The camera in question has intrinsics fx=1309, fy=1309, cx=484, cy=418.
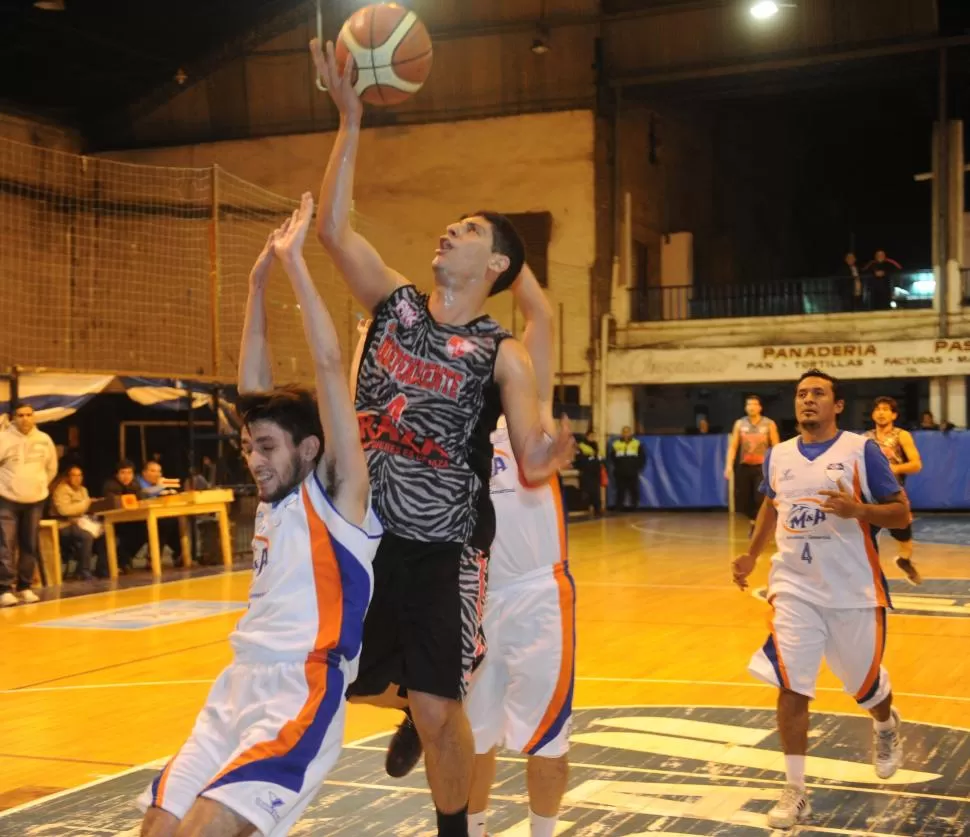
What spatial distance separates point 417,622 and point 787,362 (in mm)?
22627

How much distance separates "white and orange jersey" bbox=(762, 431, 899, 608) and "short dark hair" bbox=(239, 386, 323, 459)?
2793 millimetres

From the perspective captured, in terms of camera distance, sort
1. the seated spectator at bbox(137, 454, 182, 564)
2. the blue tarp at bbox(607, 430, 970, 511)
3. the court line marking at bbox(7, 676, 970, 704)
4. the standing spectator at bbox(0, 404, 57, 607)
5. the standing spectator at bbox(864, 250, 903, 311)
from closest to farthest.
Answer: the court line marking at bbox(7, 676, 970, 704) → the standing spectator at bbox(0, 404, 57, 607) → the seated spectator at bbox(137, 454, 182, 564) → the blue tarp at bbox(607, 430, 970, 511) → the standing spectator at bbox(864, 250, 903, 311)

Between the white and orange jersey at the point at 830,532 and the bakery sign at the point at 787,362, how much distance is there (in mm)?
19653

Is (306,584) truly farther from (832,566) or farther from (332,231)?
(832,566)

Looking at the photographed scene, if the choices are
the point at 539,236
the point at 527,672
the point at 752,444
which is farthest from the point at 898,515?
the point at 539,236

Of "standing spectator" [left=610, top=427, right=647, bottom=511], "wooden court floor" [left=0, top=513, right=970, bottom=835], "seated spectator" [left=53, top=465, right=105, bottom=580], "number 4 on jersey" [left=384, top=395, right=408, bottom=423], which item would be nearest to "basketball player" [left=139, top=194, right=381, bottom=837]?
"number 4 on jersey" [left=384, top=395, right=408, bottom=423]

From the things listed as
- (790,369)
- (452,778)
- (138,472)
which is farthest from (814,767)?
(790,369)

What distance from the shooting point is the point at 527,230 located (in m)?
26.9

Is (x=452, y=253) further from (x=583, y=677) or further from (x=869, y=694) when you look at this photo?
(x=583, y=677)

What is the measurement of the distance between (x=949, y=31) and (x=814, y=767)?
2356cm

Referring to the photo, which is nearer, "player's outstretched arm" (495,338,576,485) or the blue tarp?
"player's outstretched arm" (495,338,576,485)

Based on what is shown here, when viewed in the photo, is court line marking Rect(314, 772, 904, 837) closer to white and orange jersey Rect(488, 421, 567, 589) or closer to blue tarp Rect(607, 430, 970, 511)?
white and orange jersey Rect(488, 421, 567, 589)

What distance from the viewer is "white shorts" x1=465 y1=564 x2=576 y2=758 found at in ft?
14.2

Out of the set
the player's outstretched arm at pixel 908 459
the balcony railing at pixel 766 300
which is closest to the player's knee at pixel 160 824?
the player's outstretched arm at pixel 908 459
